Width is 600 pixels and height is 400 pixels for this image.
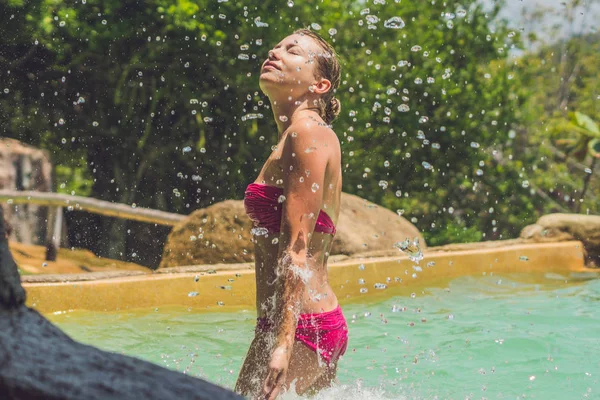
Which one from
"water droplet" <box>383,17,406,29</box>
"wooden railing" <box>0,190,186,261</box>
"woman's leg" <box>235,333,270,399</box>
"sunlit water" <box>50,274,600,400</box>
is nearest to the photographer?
"woman's leg" <box>235,333,270,399</box>

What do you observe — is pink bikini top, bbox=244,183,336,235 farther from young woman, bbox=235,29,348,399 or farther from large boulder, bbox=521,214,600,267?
large boulder, bbox=521,214,600,267

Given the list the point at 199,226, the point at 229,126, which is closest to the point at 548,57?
the point at 229,126

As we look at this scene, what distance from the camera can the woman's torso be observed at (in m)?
2.78

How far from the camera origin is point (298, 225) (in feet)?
8.62

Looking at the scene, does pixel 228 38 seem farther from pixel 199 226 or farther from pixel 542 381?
pixel 542 381

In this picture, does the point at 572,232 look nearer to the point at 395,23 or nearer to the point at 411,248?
the point at 411,248

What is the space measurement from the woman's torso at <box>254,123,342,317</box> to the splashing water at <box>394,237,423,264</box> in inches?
140

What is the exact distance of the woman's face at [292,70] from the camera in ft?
9.40

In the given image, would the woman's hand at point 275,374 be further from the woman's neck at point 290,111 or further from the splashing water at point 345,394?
the woman's neck at point 290,111

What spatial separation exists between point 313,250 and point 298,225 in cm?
22

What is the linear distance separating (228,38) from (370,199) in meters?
2.58

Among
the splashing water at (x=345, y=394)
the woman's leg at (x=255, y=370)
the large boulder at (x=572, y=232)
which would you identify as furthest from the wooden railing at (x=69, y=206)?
the woman's leg at (x=255, y=370)

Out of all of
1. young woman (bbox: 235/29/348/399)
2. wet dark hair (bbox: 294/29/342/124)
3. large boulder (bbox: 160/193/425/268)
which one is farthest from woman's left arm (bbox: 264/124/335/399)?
large boulder (bbox: 160/193/425/268)

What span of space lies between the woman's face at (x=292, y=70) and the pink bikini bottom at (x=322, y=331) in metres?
0.77
